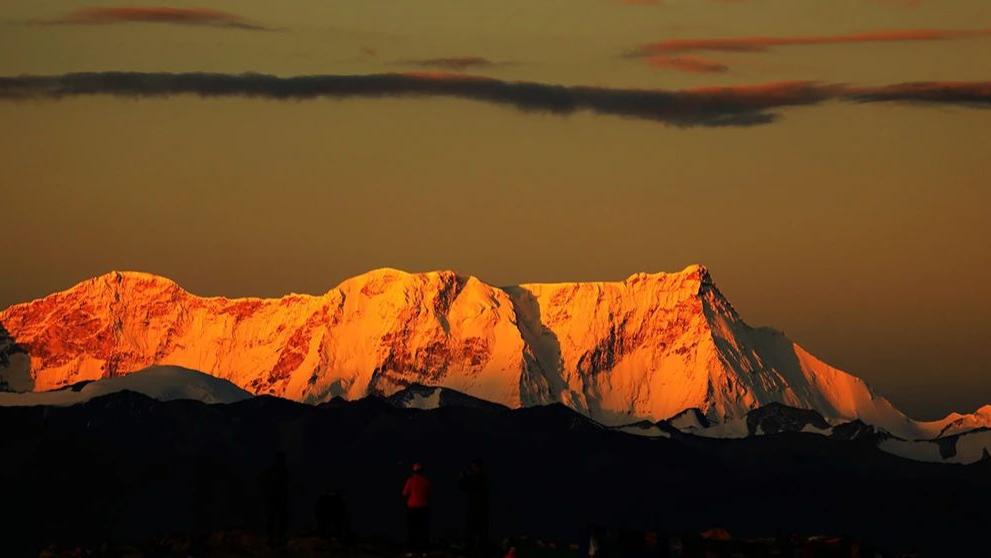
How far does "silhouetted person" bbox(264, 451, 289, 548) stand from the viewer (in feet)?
273

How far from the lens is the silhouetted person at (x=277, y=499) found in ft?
273

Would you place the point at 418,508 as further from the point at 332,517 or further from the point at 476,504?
the point at 332,517

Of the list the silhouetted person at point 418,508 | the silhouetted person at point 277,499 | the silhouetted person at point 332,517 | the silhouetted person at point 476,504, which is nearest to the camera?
the silhouetted person at point 476,504

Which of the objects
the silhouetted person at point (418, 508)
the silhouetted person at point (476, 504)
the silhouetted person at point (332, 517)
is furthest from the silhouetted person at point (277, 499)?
the silhouetted person at point (476, 504)

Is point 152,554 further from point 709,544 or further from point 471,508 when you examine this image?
point 709,544

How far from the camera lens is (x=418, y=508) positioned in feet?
267

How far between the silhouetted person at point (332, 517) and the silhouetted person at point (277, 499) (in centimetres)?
210

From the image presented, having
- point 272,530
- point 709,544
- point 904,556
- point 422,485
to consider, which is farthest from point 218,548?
point 904,556

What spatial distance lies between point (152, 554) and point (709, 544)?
668 inches

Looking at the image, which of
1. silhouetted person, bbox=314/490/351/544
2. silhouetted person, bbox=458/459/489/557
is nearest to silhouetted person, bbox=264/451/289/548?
silhouetted person, bbox=314/490/351/544

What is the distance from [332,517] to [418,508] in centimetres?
593

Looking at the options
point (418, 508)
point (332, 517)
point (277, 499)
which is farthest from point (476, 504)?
point (332, 517)

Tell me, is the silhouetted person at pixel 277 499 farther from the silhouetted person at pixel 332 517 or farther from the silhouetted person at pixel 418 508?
the silhouetted person at pixel 418 508

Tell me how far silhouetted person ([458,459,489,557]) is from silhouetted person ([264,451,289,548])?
231 inches
